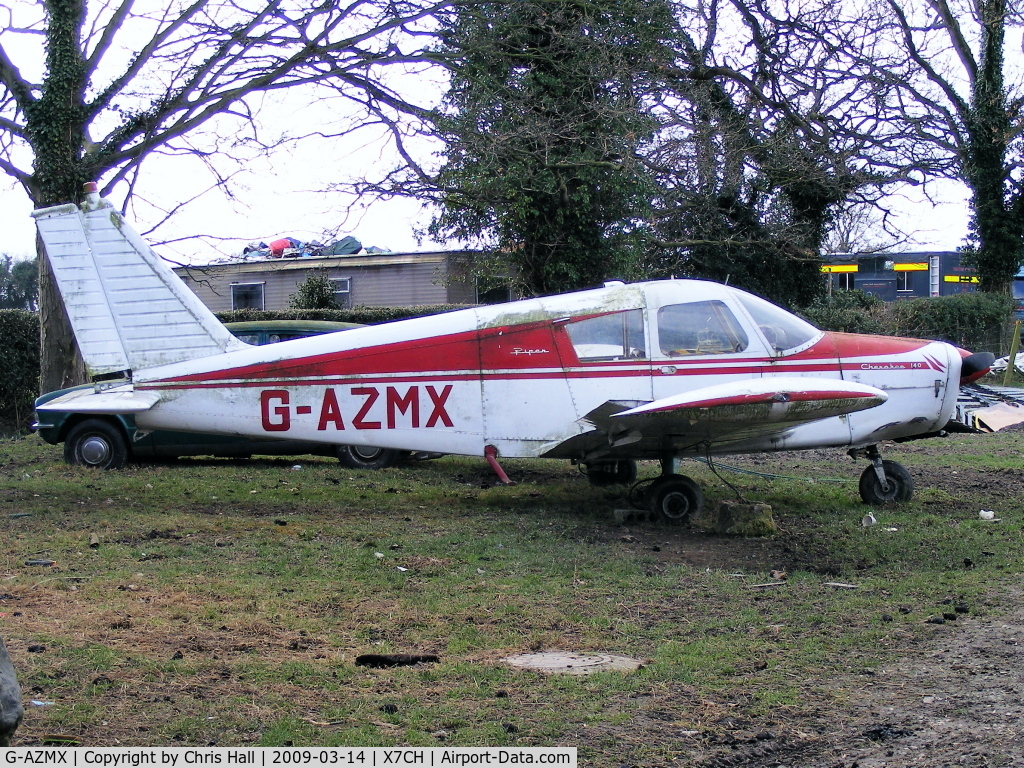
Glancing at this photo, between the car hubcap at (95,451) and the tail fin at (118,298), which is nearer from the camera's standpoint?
the tail fin at (118,298)

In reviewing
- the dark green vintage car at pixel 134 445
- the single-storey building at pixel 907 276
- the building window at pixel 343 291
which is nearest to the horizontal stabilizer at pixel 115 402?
the dark green vintage car at pixel 134 445

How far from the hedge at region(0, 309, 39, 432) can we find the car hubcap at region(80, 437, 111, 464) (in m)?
9.20

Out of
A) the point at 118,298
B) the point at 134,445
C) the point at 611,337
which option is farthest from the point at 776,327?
the point at 134,445

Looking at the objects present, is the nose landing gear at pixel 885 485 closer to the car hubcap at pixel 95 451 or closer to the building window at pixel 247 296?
the car hubcap at pixel 95 451

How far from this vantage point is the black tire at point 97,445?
12.0 meters

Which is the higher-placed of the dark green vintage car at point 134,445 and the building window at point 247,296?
the building window at point 247,296

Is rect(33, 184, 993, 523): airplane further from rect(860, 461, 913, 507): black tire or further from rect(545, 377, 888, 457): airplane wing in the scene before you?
rect(860, 461, 913, 507): black tire

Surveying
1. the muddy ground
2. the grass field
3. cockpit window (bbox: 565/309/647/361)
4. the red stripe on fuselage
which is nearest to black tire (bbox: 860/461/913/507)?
the grass field

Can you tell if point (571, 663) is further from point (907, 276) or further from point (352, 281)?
point (907, 276)

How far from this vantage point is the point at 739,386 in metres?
8.07

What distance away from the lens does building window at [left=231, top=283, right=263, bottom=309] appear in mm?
27453

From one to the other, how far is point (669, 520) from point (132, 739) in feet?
19.8

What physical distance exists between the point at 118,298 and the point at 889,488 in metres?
8.44

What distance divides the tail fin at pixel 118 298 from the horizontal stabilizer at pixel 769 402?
4.74 m
